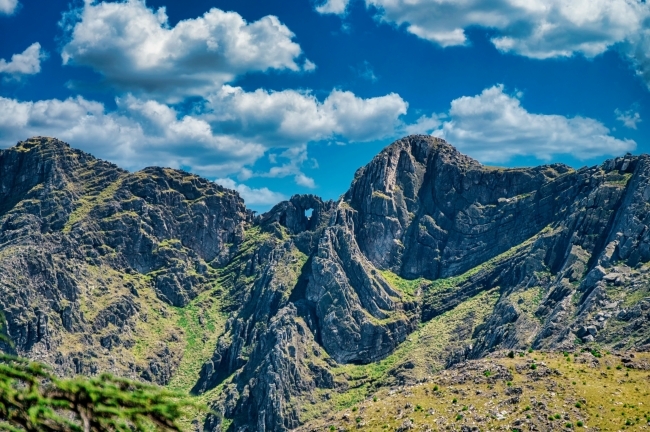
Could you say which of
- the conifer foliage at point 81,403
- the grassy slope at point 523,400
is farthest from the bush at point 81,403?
the grassy slope at point 523,400

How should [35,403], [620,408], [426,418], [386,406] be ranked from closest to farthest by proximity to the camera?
[35,403], [620,408], [426,418], [386,406]

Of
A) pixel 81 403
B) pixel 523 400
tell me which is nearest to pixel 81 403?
pixel 81 403

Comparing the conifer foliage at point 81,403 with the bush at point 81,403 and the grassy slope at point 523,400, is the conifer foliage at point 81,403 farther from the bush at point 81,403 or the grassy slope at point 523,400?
the grassy slope at point 523,400

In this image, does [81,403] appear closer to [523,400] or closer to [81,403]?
[81,403]

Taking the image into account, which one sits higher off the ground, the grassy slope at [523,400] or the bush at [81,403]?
the bush at [81,403]

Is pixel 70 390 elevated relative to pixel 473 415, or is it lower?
elevated

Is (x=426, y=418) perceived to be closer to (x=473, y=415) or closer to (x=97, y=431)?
(x=473, y=415)

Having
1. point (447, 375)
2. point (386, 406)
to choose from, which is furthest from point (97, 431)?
point (447, 375)

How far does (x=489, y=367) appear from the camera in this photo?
13450 centimetres

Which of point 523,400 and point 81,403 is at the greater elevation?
point 81,403

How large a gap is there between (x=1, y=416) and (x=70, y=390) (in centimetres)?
329

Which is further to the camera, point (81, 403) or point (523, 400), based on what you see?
point (523, 400)

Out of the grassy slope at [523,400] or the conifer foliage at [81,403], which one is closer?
the conifer foliage at [81,403]

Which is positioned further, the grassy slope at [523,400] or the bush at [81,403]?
the grassy slope at [523,400]
